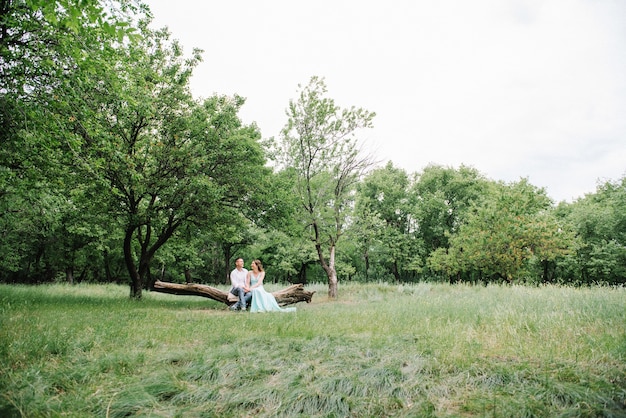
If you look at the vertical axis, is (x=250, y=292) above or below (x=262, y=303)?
above

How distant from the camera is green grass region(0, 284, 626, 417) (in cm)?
323

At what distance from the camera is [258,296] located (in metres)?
12.5

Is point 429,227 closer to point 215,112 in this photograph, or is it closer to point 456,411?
point 215,112

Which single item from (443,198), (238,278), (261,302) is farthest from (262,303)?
(443,198)

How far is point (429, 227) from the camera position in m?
42.1

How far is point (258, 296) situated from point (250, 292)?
37 cm

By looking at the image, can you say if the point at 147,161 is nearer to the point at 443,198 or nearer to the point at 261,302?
the point at 261,302

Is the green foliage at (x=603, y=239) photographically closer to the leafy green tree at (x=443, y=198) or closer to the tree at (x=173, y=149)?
the leafy green tree at (x=443, y=198)

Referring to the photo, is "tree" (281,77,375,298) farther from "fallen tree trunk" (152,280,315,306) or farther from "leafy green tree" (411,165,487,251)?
"leafy green tree" (411,165,487,251)

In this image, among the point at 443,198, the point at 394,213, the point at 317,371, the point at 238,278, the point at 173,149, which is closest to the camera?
the point at 317,371

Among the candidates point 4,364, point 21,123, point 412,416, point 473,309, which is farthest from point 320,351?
point 21,123

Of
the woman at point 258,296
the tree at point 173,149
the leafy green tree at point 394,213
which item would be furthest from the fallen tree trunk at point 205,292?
the leafy green tree at point 394,213

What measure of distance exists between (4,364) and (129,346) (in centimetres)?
163

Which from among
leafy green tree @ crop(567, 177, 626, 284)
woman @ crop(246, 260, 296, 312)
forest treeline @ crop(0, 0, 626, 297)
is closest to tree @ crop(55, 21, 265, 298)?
forest treeline @ crop(0, 0, 626, 297)
